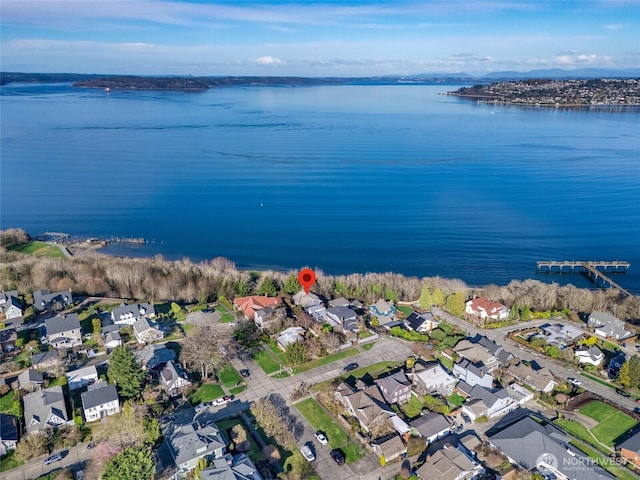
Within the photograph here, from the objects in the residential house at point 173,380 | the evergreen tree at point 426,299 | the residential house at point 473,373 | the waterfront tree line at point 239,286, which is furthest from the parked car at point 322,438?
the evergreen tree at point 426,299

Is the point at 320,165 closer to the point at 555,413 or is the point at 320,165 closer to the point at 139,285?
the point at 139,285

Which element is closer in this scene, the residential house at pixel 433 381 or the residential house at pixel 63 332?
the residential house at pixel 433 381

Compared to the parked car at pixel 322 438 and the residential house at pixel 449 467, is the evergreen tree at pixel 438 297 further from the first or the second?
the parked car at pixel 322 438

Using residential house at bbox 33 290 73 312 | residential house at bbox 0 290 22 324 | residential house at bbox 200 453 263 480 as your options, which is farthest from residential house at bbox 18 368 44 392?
residential house at bbox 200 453 263 480

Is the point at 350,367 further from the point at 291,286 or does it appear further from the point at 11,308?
the point at 11,308

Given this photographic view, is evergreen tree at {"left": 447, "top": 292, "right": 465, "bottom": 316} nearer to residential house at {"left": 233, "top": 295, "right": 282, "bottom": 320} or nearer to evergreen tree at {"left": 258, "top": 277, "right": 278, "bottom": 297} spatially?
residential house at {"left": 233, "top": 295, "right": 282, "bottom": 320}

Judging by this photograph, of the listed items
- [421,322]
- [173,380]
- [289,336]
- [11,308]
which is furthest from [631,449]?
[11,308]
